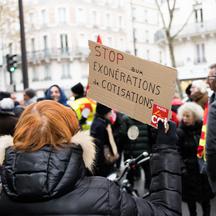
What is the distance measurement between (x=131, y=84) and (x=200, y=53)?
35053 mm

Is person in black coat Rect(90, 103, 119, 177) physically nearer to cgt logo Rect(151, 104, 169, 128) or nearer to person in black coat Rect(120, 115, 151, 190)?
person in black coat Rect(120, 115, 151, 190)

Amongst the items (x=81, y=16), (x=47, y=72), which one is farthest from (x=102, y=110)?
(x=47, y=72)

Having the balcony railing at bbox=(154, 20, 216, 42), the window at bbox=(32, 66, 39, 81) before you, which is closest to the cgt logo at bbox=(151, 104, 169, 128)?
the balcony railing at bbox=(154, 20, 216, 42)

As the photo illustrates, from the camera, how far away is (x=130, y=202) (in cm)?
223

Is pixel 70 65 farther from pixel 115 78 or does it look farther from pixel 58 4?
Answer: pixel 115 78

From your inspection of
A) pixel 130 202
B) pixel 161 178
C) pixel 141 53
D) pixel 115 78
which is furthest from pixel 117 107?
pixel 141 53

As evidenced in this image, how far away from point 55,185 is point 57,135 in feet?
0.85

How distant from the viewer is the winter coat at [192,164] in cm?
555

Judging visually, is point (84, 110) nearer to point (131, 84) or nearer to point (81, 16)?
point (131, 84)

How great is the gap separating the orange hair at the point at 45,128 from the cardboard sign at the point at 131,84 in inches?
24.2

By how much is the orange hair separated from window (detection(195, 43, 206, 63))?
35.1m

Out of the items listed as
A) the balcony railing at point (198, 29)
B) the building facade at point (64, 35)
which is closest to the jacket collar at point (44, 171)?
the balcony railing at point (198, 29)

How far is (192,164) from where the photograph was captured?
18.3ft

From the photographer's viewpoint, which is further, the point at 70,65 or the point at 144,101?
the point at 70,65
